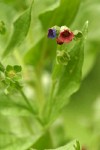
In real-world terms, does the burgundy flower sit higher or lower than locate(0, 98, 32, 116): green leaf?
lower

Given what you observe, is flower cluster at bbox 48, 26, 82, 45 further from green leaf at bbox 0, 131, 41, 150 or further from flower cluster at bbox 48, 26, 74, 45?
green leaf at bbox 0, 131, 41, 150

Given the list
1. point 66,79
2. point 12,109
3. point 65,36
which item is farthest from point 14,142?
point 65,36

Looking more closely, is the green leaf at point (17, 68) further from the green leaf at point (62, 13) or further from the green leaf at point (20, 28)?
the green leaf at point (62, 13)

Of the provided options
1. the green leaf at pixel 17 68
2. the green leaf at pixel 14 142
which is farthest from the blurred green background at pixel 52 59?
the green leaf at pixel 17 68

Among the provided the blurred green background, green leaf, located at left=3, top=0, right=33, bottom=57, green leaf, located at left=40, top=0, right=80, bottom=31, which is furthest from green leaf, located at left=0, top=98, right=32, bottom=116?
green leaf, located at left=40, top=0, right=80, bottom=31

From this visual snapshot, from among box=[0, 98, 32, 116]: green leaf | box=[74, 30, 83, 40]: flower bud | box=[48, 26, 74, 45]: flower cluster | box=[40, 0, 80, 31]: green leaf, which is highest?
box=[40, 0, 80, 31]: green leaf

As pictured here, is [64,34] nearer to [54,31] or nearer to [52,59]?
[54,31]
